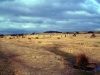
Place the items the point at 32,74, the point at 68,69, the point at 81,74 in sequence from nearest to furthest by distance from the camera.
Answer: the point at 32,74 → the point at 81,74 → the point at 68,69

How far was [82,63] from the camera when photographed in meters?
32.3

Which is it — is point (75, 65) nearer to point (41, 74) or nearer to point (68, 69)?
point (68, 69)

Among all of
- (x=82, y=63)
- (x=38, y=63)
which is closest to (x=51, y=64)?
(x=38, y=63)

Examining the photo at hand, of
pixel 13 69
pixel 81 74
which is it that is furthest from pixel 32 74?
pixel 81 74

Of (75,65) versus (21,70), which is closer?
(21,70)

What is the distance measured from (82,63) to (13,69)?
29.3ft

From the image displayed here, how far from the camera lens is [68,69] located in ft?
95.7

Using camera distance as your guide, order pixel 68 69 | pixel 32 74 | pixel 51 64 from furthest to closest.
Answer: pixel 51 64, pixel 68 69, pixel 32 74

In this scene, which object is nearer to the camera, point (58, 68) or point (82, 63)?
point (58, 68)

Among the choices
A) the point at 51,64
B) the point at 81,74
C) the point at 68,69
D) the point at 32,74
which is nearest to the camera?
the point at 32,74

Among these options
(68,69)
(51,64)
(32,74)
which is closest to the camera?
(32,74)

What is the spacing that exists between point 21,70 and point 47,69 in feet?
9.33

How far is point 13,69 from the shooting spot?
27.5 meters

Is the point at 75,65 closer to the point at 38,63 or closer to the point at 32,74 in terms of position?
the point at 38,63
